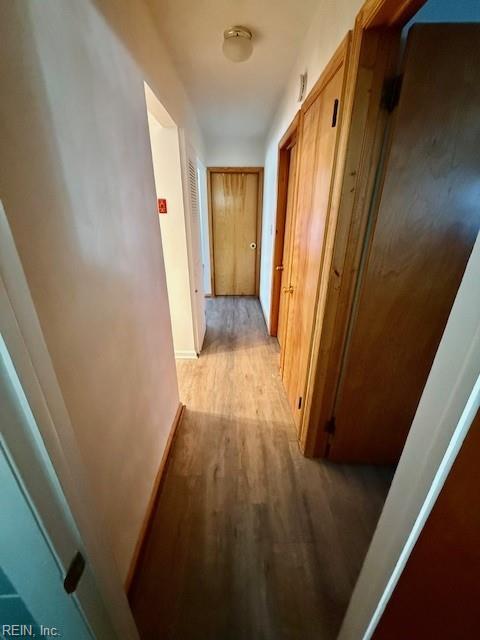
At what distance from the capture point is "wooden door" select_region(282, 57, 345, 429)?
44.4 inches

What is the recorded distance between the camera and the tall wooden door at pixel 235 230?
3902 mm

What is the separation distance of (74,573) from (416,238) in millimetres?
1479

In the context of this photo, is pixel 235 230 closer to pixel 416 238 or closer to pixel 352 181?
pixel 352 181

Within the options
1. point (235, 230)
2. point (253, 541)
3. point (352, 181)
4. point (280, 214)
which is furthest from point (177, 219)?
point (253, 541)

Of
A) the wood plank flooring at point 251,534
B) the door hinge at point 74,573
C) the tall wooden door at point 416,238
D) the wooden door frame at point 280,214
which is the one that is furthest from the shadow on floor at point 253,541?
the wooden door frame at point 280,214

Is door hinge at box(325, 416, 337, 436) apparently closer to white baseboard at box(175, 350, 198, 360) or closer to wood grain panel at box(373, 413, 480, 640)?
wood grain panel at box(373, 413, 480, 640)

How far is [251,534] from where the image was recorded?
1.20 meters

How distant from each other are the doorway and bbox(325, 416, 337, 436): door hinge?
5.18ft

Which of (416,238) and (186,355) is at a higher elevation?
(416,238)

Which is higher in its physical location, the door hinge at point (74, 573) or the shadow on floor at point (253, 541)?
the door hinge at point (74, 573)

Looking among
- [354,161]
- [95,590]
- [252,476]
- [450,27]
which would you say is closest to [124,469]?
[95,590]

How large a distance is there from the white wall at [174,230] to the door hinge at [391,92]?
155 centimetres

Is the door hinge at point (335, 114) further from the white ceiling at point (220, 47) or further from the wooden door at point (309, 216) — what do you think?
the white ceiling at point (220, 47)

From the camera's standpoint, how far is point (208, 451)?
1622 millimetres
